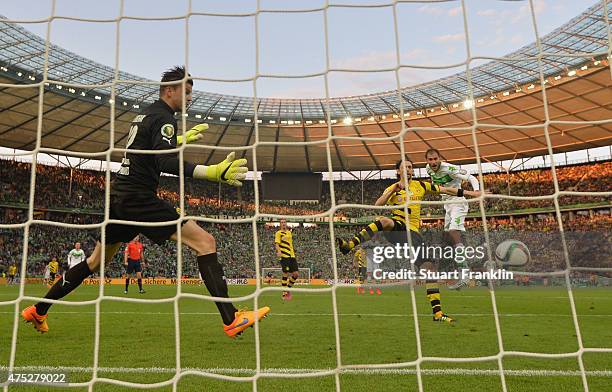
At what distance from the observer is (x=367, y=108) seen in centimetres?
2470

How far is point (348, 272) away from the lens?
29172 mm

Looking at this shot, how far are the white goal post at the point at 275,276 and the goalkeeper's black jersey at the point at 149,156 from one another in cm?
1917

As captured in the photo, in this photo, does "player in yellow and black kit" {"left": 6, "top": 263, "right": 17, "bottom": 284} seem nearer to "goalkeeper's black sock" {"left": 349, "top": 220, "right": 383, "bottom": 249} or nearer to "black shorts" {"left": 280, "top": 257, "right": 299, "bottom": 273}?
"black shorts" {"left": 280, "top": 257, "right": 299, "bottom": 273}

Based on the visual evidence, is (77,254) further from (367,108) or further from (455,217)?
(367,108)

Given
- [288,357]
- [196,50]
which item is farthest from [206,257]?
[196,50]

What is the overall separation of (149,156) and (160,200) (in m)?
0.37

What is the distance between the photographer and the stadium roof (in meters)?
19.1

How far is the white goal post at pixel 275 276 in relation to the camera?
76.4ft

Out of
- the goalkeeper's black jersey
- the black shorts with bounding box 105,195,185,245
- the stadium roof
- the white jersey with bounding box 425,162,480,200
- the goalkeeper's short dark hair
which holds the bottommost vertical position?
the black shorts with bounding box 105,195,185,245

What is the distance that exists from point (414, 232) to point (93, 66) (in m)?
19.1

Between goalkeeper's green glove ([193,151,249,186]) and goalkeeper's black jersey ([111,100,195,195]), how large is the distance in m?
0.16

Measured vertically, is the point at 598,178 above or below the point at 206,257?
above

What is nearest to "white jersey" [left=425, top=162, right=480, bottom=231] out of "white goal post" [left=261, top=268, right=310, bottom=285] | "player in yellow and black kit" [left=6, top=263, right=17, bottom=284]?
"white goal post" [left=261, top=268, right=310, bottom=285]

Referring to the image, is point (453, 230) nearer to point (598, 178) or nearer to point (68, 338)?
point (68, 338)
